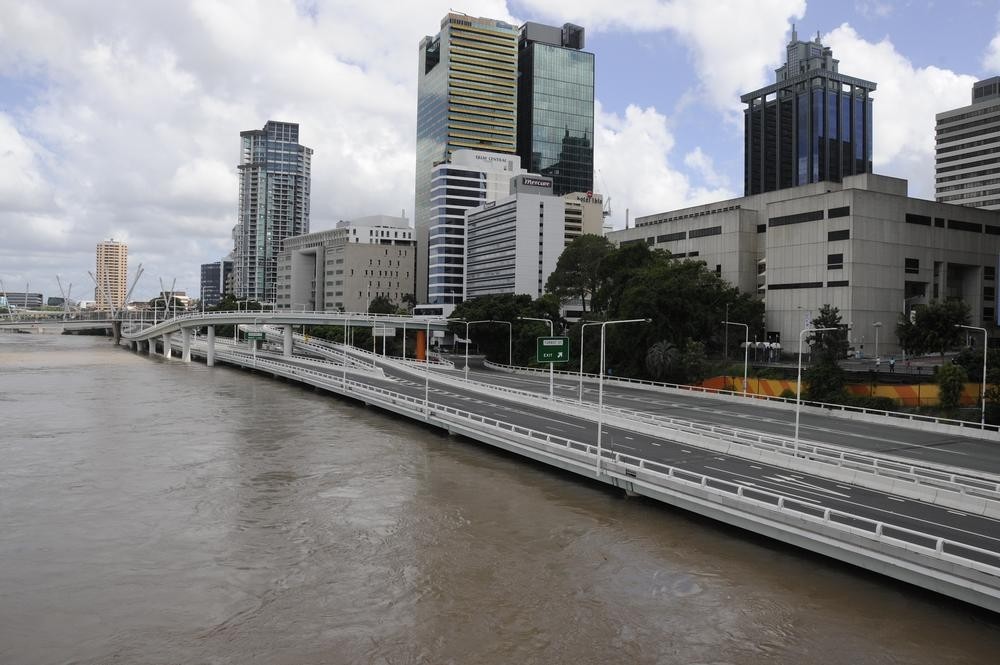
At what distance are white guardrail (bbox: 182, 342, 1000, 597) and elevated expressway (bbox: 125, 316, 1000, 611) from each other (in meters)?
0.07

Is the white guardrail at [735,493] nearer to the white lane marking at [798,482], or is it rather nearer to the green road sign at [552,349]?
the white lane marking at [798,482]

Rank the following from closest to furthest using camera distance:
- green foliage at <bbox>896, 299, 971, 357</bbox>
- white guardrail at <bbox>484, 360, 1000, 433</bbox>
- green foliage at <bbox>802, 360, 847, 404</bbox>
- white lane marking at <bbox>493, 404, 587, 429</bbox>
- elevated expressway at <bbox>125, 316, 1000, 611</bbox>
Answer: elevated expressway at <bbox>125, 316, 1000, 611</bbox>, white lane marking at <bbox>493, 404, 587, 429</bbox>, white guardrail at <bbox>484, 360, 1000, 433</bbox>, green foliage at <bbox>802, 360, 847, 404</bbox>, green foliage at <bbox>896, 299, 971, 357</bbox>

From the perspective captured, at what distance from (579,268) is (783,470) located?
3768 inches

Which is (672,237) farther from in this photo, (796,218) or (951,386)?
(951,386)

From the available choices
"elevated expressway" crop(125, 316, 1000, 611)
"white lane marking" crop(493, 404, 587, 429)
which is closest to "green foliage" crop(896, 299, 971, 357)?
"elevated expressway" crop(125, 316, 1000, 611)

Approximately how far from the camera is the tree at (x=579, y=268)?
129m

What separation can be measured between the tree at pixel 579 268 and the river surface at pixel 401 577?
86.8m

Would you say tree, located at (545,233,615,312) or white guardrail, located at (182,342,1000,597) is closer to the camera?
white guardrail, located at (182,342,1000,597)

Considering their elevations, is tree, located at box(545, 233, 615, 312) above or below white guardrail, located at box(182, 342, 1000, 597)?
above

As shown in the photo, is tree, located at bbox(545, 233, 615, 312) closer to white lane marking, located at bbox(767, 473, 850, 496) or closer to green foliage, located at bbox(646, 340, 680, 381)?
green foliage, located at bbox(646, 340, 680, 381)

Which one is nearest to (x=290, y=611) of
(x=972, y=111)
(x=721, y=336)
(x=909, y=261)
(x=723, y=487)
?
(x=723, y=487)

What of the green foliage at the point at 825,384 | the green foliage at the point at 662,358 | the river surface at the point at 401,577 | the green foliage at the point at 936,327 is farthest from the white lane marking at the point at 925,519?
the green foliage at the point at 936,327

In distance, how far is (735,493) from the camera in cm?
3200

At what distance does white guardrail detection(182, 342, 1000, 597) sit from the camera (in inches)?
936
